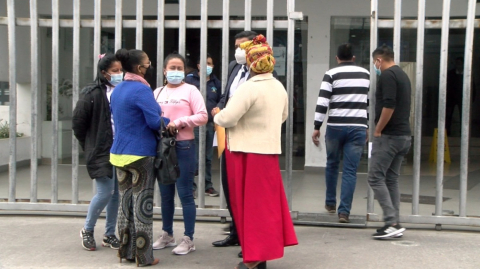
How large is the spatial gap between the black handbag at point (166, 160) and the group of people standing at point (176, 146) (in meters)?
0.07

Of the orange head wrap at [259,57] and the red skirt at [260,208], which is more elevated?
the orange head wrap at [259,57]

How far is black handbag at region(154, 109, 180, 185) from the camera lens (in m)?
4.86

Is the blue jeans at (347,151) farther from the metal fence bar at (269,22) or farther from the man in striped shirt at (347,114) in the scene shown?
the metal fence bar at (269,22)

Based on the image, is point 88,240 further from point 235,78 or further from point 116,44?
point 116,44

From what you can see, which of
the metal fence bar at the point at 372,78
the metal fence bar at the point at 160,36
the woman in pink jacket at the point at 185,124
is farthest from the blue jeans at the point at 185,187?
the metal fence bar at the point at 372,78

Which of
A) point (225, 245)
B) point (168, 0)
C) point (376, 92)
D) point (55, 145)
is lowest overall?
point (225, 245)

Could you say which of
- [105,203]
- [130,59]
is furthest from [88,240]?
[130,59]

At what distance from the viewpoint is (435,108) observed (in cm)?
1165

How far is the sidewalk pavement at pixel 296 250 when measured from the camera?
512 cm

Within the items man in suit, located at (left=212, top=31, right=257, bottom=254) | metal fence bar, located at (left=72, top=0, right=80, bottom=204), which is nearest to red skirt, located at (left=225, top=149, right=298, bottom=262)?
man in suit, located at (left=212, top=31, right=257, bottom=254)

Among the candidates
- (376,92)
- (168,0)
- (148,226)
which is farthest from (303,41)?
(148,226)

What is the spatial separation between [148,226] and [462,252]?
2.82 m

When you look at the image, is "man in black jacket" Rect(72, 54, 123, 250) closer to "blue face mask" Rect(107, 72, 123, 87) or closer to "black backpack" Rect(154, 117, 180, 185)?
"blue face mask" Rect(107, 72, 123, 87)

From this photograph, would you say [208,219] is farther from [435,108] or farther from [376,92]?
[435,108]
